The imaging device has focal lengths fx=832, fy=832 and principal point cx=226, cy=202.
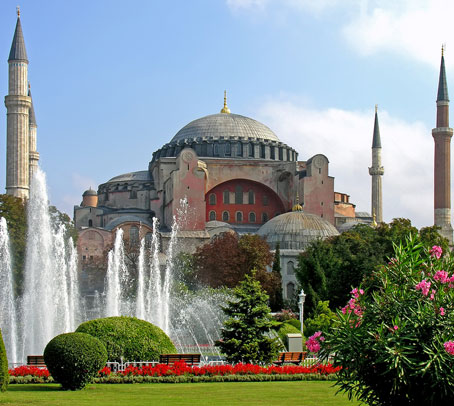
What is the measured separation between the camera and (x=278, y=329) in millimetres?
25656

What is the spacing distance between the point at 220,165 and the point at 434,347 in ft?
147

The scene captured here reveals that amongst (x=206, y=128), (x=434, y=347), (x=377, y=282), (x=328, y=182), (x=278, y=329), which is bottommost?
(x=278, y=329)

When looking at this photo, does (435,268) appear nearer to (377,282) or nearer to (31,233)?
(377,282)

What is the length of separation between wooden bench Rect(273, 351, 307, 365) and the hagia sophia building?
2569cm

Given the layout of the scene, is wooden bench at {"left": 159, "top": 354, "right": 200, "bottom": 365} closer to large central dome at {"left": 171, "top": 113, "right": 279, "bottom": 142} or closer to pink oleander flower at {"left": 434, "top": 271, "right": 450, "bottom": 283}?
pink oleander flower at {"left": 434, "top": 271, "right": 450, "bottom": 283}

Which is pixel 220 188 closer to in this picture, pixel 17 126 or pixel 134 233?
pixel 134 233

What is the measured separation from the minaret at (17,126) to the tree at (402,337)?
3604cm

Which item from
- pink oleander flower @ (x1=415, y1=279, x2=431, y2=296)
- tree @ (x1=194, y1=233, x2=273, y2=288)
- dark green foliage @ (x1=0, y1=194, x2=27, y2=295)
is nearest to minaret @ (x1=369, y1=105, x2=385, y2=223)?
tree @ (x1=194, y1=233, x2=273, y2=288)

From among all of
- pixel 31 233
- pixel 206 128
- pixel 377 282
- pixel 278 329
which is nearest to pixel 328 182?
pixel 206 128

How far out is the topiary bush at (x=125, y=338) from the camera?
50.0 ft

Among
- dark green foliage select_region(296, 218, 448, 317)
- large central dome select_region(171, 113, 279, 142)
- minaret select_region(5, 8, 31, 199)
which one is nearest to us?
dark green foliage select_region(296, 218, 448, 317)

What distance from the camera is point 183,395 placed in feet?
39.5

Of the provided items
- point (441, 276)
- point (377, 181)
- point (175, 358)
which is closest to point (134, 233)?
point (377, 181)

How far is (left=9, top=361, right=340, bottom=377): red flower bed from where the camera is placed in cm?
1416
